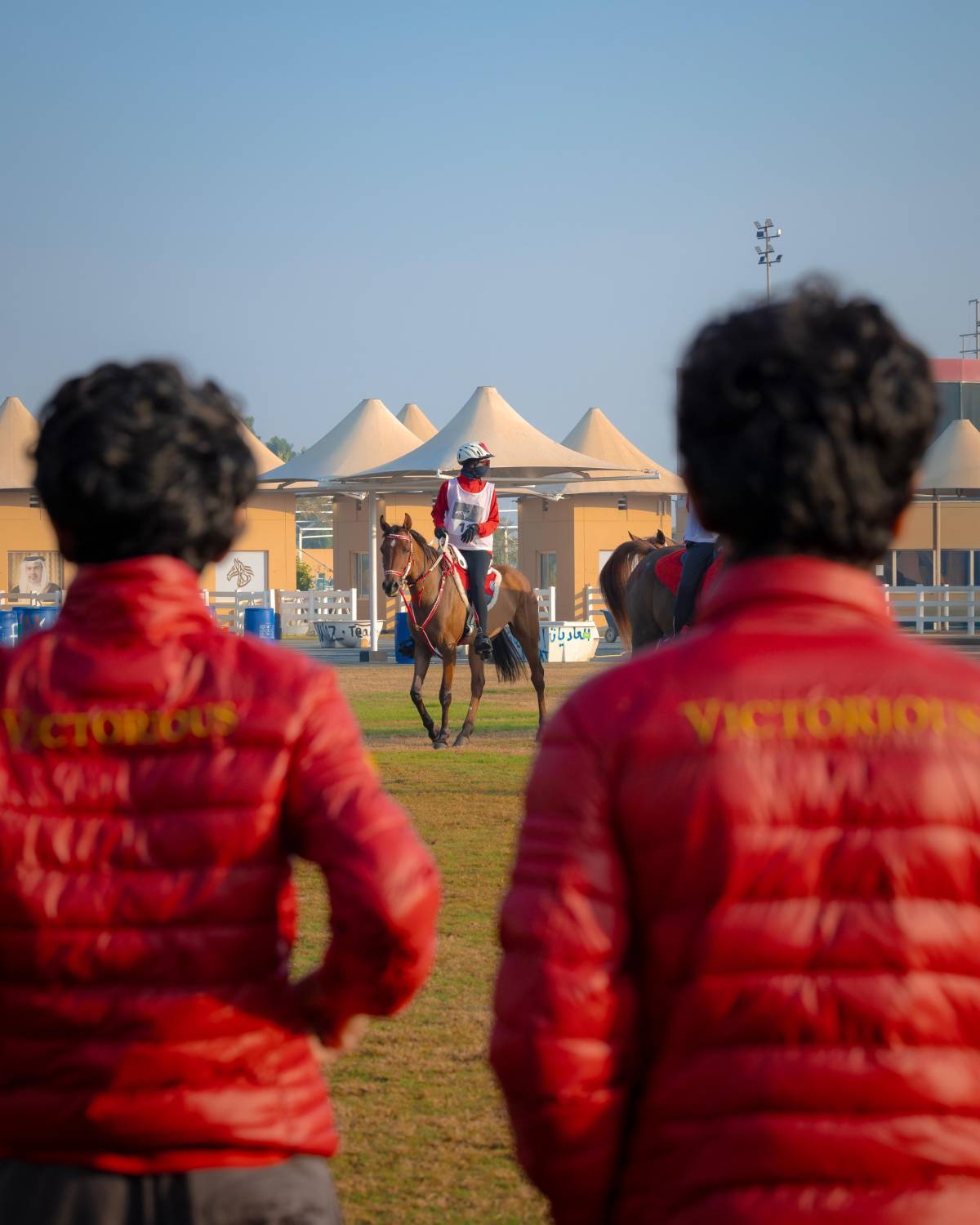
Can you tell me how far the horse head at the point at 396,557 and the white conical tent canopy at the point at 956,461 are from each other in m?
20.6

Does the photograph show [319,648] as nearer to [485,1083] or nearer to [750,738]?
[485,1083]

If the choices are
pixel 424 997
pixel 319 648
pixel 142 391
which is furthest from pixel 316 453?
pixel 142 391

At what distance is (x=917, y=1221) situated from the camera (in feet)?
5.49

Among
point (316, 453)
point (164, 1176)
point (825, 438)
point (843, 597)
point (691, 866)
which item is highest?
point (316, 453)

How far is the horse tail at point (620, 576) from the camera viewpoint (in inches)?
615

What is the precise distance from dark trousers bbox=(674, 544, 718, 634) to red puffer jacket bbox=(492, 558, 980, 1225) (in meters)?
10.6

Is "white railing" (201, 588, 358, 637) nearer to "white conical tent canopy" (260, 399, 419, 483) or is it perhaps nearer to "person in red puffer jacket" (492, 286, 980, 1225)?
"white conical tent canopy" (260, 399, 419, 483)

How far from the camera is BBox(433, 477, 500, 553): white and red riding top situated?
15977 mm

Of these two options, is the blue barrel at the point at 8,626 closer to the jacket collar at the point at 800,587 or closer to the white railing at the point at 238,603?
the white railing at the point at 238,603

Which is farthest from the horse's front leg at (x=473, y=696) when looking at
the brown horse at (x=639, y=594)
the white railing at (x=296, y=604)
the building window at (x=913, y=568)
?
the building window at (x=913, y=568)

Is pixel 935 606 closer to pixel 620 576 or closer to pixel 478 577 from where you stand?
pixel 620 576

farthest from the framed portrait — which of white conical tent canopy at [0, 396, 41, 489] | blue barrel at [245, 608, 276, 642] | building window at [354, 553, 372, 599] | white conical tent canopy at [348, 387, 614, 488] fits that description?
blue barrel at [245, 608, 276, 642]

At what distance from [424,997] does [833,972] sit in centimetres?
490

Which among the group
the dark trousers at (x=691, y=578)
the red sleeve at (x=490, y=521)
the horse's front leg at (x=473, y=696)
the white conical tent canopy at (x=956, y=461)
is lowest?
the horse's front leg at (x=473, y=696)
